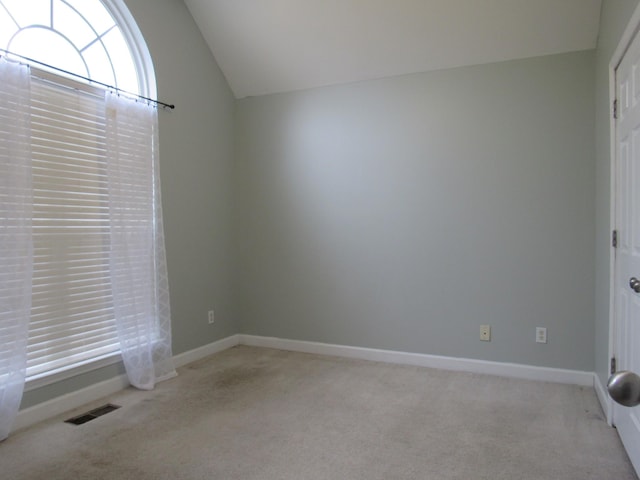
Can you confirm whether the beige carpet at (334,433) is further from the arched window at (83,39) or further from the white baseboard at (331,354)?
the arched window at (83,39)

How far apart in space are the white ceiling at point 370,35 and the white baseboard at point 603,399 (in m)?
2.25

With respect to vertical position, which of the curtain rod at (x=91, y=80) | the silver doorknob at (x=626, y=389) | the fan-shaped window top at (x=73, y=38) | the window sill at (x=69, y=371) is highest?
the fan-shaped window top at (x=73, y=38)

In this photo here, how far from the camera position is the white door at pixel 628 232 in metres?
2.00

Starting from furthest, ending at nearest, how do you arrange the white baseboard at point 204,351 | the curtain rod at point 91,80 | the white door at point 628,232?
the white baseboard at point 204,351, the curtain rod at point 91,80, the white door at point 628,232

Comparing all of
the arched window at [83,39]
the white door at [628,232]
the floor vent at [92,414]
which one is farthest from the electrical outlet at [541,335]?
the arched window at [83,39]

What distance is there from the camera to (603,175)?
2795 mm

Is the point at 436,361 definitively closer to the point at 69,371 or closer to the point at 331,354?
the point at 331,354

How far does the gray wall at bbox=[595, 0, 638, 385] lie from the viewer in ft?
8.46

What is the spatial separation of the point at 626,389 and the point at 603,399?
2.43m

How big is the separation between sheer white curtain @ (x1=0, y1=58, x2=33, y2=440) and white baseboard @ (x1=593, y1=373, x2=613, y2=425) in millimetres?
3213

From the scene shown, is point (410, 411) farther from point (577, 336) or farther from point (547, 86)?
point (547, 86)

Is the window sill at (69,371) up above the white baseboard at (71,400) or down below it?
above

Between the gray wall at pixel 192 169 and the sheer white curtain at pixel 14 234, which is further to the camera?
the gray wall at pixel 192 169

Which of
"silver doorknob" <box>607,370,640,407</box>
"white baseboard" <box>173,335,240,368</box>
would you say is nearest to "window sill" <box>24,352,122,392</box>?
"white baseboard" <box>173,335,240,368</box>
